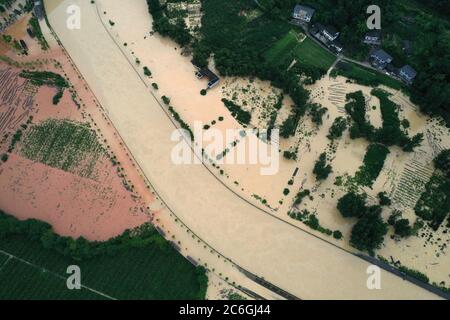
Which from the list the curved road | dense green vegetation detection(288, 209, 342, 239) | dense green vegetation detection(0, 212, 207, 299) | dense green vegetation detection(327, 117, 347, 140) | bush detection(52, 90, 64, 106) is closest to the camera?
dense green vegetation detection(0, 212, 207, 299)

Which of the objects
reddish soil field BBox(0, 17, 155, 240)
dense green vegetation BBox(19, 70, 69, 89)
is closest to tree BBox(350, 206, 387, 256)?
reddish soil field BBox(0, 17, 155, 240)

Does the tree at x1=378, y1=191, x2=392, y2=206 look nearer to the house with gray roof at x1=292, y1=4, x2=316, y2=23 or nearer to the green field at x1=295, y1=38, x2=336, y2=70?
the green field at x1=295, y1=38, x2=336, y2=70

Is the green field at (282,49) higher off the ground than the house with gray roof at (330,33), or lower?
lower

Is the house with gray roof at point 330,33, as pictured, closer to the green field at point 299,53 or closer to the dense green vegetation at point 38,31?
the green field at point 299,53

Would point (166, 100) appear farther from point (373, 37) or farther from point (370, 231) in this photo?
point (370, 231)

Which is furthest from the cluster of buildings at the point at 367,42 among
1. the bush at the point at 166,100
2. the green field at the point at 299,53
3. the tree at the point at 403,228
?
the bush at the point at 166,100
